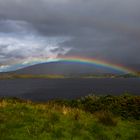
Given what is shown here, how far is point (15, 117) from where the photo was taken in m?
16.5

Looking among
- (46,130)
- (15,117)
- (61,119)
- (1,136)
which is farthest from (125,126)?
(1,136)

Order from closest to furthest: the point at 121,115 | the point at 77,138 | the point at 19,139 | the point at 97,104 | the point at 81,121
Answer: the point at 19,139
the point at 77,138
the point at 81,121
the point at 121,115
the point at 97,104

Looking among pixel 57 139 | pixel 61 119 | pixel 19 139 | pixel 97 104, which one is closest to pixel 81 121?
pixel 61 119

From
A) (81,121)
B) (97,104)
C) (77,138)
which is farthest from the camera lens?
(97,104)

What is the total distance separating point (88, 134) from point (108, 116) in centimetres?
374

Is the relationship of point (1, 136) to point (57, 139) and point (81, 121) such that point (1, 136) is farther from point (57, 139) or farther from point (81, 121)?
point (81, 121)

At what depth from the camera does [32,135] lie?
44.3ft

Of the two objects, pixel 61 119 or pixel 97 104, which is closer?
pixel 61 119

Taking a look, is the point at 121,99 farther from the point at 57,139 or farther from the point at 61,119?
the point at 57,139

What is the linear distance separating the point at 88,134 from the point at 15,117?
14.7 ft

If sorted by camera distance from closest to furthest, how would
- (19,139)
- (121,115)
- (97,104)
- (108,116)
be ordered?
(19,139) < (108,116) < (121,115) < (97,104)

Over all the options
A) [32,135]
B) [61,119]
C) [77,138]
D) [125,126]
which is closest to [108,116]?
[125,126]

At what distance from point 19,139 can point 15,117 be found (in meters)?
3.69

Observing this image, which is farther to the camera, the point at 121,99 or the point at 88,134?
the point at 121,99
